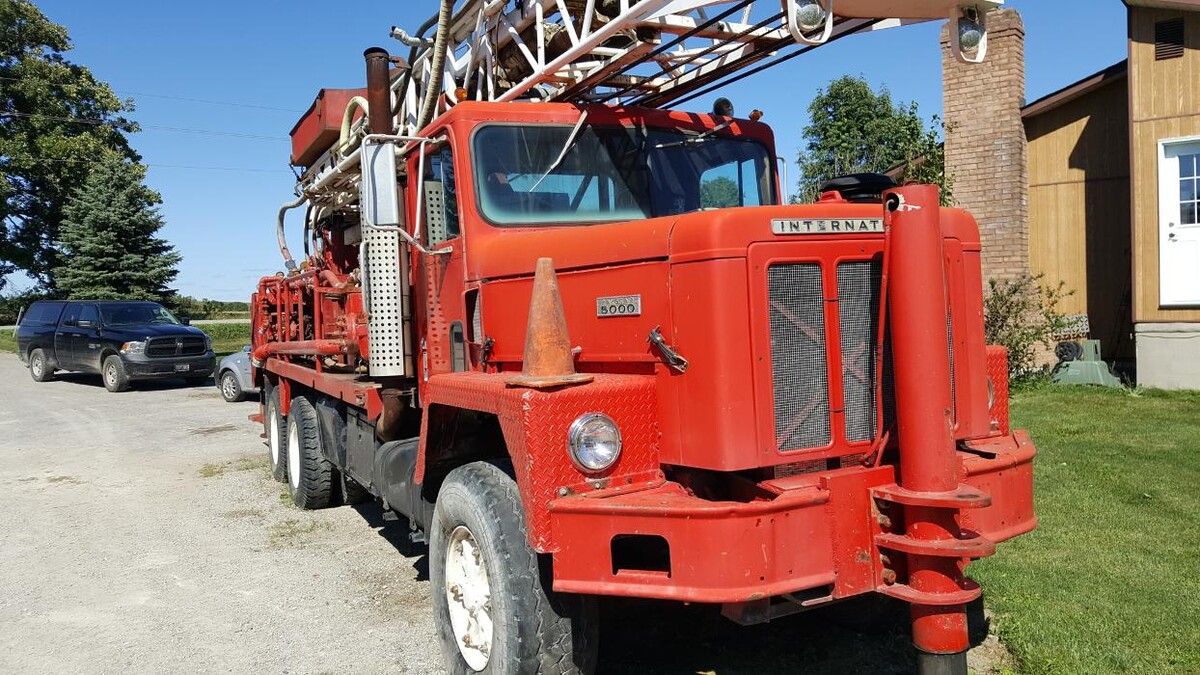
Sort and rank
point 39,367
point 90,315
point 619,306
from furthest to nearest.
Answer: point 39,367 → point 90,315 → point 619,306

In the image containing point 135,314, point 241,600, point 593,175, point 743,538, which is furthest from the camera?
point 135,314

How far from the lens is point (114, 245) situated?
28844 millimetres

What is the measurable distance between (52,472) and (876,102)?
3180cm

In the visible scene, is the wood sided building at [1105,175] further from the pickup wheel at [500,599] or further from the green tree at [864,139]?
the pickup wheel at [500,599]

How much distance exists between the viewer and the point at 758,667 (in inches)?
161

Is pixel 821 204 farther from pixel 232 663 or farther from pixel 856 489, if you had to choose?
pixel 232 663

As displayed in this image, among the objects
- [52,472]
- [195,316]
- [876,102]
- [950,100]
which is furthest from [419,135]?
[195,316]

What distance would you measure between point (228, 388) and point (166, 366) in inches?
130

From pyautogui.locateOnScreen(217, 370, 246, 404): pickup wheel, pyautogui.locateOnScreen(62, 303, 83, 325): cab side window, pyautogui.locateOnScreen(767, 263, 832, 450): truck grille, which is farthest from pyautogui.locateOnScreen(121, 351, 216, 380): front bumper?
pyautogui.locateOnScreen(767, 263, 832, 450): truck grille

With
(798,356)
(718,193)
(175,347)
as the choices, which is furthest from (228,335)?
(798,356)

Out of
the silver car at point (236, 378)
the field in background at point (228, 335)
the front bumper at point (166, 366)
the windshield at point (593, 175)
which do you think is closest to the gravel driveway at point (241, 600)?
the windshield at point (593, 175)

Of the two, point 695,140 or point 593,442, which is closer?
point 593,442

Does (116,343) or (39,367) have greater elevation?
(116,343)

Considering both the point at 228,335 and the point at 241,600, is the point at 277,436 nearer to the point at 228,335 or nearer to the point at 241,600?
the point at 241,600
